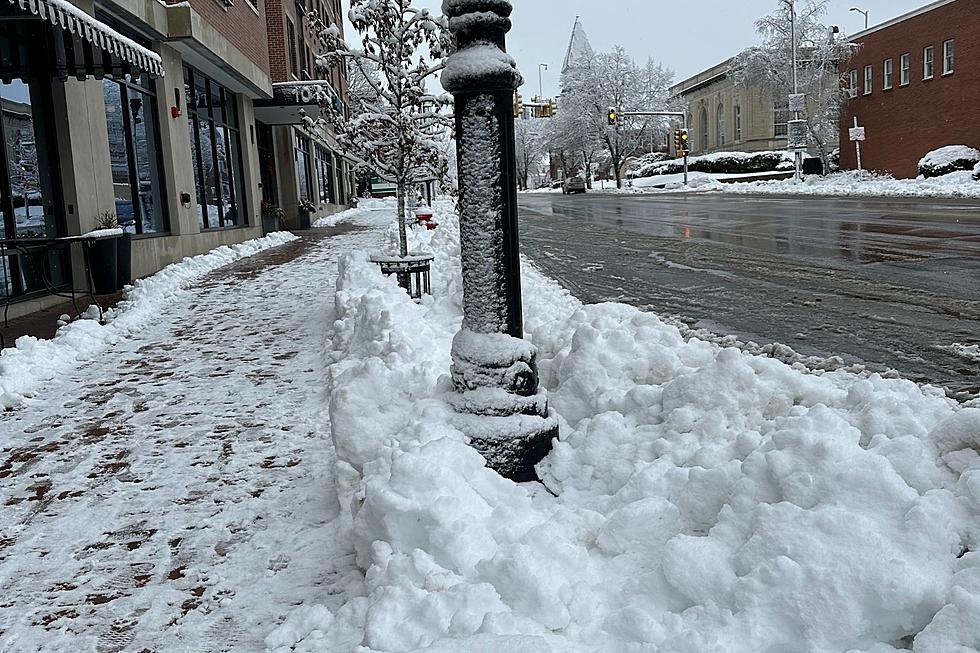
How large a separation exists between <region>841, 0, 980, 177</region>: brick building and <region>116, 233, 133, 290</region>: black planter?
38.8 metres

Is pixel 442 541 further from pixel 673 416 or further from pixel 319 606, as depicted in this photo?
pixel 673 416

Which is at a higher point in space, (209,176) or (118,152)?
(118,152)

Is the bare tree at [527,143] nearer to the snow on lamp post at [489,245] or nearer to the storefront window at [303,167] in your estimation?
the storefront window at [303,167]

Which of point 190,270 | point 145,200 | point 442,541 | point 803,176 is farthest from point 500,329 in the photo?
point 803,176

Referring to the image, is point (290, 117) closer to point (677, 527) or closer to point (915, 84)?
point (677, 527)

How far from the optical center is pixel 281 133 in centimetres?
2855

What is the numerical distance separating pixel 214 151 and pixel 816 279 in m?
13.7

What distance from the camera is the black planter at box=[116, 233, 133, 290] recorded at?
10.6 meters

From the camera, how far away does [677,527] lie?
9.16 ft

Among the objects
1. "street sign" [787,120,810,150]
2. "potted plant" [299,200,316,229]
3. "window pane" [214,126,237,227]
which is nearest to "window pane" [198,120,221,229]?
"window pane" [214,126,237,227]

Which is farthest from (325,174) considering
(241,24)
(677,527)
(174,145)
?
(677,527)

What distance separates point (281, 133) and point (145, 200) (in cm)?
1568

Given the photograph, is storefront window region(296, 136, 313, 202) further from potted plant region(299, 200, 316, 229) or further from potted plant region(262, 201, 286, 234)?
potted plant region(262, 201, 286, 234)

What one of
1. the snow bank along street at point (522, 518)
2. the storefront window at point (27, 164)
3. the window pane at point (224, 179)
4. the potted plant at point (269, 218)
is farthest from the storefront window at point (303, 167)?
the snow bank along street at point (522, 518)
